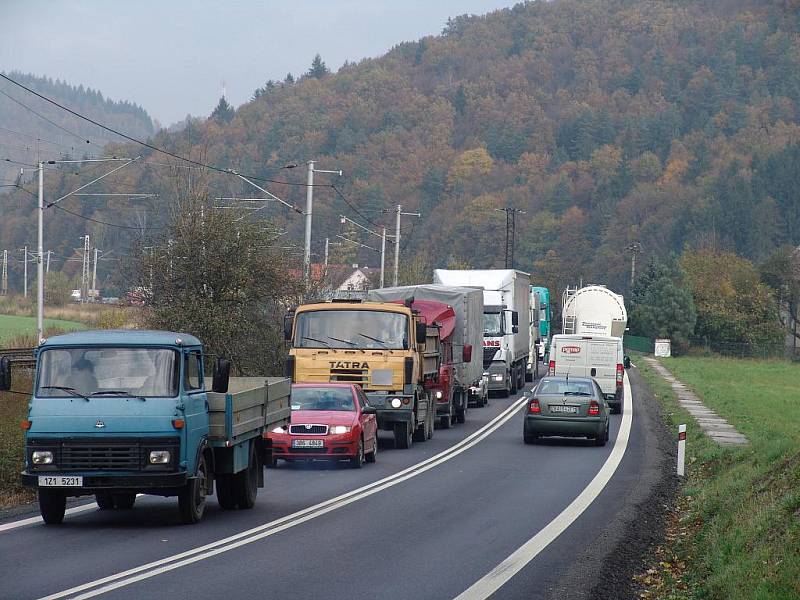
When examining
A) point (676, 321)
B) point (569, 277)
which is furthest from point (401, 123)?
point (676, 321)

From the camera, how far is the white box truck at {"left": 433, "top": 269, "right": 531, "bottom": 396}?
143 feet

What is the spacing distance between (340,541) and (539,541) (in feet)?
6.85

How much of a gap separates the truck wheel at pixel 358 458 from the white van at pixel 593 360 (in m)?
17.2

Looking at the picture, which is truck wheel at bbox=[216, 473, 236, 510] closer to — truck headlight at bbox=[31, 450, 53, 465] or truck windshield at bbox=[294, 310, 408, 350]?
truck headlight at bbox=[31, 450, 53, 465]

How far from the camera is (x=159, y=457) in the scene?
1319 cm

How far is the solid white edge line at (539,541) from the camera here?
10.2 meters

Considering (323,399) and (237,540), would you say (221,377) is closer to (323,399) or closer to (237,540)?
(237,540)

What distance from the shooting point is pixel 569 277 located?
150 meters

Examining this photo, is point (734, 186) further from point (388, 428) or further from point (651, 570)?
point (651, 570)

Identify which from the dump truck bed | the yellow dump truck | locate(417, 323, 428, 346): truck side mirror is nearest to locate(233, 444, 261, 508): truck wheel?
the dump truck bed

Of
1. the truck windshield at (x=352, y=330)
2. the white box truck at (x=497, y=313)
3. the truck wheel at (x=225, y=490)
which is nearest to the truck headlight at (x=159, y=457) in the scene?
the truck wheel at (x=225, y=490)

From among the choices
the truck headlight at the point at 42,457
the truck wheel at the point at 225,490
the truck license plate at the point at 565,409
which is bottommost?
the truck wheel at the point at 225,490

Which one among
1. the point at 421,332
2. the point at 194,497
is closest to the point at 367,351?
the point at 421,332

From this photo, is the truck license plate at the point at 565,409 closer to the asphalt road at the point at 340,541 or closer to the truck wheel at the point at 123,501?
the asphalt road at the point at 340,541
